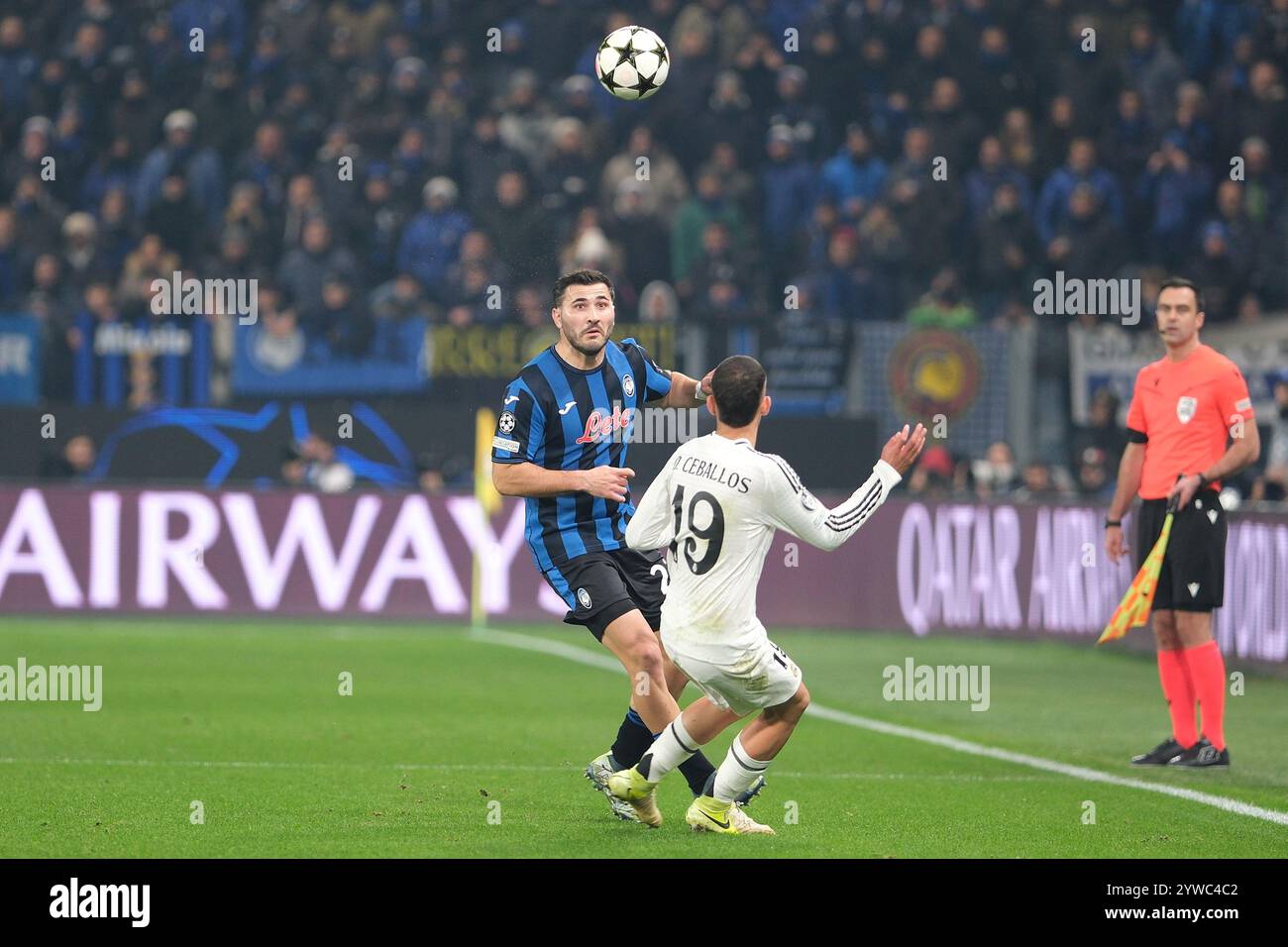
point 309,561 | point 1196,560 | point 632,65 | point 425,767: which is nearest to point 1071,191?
point 309,561

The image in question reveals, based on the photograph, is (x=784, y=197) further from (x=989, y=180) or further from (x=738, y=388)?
(x=738, y=388)

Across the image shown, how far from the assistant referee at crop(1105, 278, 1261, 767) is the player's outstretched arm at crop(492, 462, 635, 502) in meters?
3.11

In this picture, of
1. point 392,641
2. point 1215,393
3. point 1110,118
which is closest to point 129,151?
point 392,641

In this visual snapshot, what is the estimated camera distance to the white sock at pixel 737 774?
7141 mm

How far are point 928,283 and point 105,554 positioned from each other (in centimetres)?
823

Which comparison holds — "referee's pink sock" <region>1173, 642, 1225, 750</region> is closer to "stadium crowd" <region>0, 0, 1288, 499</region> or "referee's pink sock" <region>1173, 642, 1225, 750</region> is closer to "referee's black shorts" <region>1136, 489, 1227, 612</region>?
"referee's black shorts" <region>1136, 489, 1227, 612</region>

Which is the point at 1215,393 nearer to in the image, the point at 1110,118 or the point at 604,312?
the point at 604,312

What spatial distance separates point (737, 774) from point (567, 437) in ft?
4.90

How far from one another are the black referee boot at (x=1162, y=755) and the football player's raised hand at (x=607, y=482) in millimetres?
3472

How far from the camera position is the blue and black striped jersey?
771 centimetres

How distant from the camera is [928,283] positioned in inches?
784

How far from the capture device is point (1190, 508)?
31.6 ft

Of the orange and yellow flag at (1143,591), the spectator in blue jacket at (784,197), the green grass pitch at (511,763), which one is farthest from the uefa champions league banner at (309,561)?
the orange and yellow flag at (1143,591)

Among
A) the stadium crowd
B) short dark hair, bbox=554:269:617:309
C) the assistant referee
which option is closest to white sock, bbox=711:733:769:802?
short dark hair, bbox=554:269:617:309
